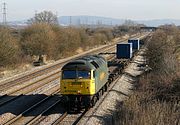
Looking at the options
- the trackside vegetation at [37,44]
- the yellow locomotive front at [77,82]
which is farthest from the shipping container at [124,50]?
the yellow locomotive front at [77,82]

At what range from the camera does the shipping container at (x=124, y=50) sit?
152 ft

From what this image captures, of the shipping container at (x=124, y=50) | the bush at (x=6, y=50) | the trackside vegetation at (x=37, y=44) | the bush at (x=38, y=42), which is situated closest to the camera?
the bush at (x=6, y=50)

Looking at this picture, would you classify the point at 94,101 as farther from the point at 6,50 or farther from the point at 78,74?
the point at 6,50

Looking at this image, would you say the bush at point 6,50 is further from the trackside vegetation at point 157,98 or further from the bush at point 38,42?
the trackside vegetation at point 157,98

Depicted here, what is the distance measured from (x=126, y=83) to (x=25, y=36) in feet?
91.9

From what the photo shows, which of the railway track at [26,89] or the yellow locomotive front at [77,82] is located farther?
the railway track at [26,89]

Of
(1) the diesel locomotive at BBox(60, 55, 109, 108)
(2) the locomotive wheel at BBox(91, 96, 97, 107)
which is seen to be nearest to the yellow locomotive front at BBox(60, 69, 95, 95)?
(1) the diesel locomotive at BBox(60, 55, 109, 108)

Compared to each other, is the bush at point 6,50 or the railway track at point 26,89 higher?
the bush at point 6,50

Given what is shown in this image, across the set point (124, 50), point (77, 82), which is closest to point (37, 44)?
point (124, 50)

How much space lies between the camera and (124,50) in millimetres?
46625

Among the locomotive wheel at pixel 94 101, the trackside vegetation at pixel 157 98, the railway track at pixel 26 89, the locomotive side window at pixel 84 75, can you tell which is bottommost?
the railway track at pixel 26 89

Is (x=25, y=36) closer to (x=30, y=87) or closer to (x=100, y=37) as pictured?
(x=30, y=87)

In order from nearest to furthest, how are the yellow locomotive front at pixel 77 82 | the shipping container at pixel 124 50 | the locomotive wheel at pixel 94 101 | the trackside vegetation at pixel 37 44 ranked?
the yellow locomotive front at pixel 77 82 < the locomotive wheel at pixel 94 101 < the trackside vegetation at pixel 37 44 < the shipping container at pixel 124 50

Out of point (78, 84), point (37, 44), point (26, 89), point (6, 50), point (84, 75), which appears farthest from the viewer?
point (37, 44)
